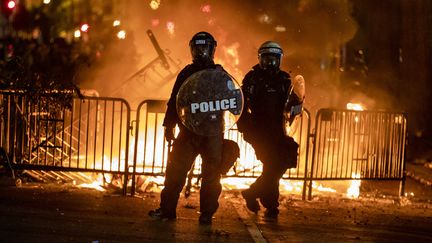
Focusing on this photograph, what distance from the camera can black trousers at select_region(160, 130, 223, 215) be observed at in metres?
6.18

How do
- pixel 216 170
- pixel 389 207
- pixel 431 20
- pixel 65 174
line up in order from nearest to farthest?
pixel 216 170 < pixel 389 207 < pixel 65 174 < pixel 431 20

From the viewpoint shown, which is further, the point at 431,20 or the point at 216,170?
the point at 431,20

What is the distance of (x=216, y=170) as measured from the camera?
6223mm

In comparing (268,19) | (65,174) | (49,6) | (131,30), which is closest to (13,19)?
(49,6)

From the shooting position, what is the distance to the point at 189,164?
6230mm

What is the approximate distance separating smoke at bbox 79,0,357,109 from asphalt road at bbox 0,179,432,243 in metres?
5.78

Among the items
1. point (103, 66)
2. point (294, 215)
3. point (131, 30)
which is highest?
point (131, 30)

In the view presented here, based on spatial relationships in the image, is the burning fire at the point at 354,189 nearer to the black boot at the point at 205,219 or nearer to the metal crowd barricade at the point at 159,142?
the metal crowd barricade at the point at 159,142

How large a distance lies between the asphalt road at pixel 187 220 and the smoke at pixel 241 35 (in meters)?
5.78

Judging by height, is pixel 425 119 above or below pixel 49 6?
below

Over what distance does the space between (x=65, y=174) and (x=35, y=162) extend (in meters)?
0.84

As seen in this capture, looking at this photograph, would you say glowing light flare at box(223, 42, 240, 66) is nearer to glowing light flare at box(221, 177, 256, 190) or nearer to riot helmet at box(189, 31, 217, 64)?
glowing light flare at box(221, 177, 256, 190)

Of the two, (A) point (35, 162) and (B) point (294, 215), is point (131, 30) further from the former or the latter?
(B) point (294, 215)

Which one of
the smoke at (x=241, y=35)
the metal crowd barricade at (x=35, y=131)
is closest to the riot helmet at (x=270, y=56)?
the metal crowd barricade at (x=35, y=131)
